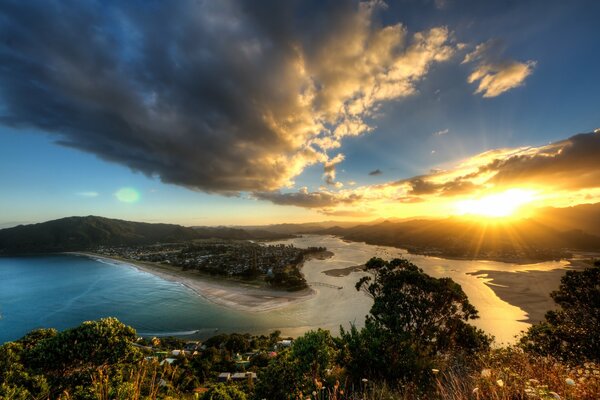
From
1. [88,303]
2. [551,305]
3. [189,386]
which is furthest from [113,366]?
[88,303]

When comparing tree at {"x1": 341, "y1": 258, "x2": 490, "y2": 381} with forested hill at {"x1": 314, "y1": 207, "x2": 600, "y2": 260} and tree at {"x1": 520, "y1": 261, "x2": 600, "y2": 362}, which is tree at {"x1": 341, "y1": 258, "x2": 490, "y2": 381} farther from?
forested hill at {"x1": 314, "y1": 207, "x2": 600, "y2": 260}

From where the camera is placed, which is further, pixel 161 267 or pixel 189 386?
pixel 161 267

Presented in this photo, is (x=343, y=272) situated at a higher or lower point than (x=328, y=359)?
lower

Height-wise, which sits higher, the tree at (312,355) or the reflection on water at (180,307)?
the tree at (312,355)

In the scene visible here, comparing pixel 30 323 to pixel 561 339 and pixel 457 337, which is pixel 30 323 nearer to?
pixel 457 337

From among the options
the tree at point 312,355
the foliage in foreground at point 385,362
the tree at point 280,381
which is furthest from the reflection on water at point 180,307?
the tree at point 280,381

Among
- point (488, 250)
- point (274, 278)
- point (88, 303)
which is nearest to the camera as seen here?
point (88, 303)

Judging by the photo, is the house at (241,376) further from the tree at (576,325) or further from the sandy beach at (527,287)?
the sandy beach at (527,287)

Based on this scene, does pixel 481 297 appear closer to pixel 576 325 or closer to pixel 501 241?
pixel 576 325
